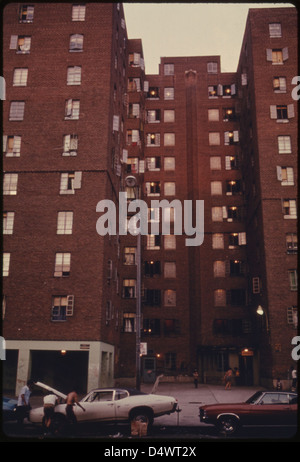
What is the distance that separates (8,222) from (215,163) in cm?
3055

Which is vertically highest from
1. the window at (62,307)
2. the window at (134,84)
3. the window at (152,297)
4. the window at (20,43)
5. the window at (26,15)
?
the window at (134,84)

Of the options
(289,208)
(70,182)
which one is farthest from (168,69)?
(70,182)

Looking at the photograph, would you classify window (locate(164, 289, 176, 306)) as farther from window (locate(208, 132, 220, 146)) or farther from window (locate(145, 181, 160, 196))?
window (locate(208, 132, 220, 146))

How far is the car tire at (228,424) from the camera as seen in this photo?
15680mm

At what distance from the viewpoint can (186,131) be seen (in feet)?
186

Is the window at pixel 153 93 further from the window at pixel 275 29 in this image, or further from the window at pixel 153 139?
the window at pixel 275 29

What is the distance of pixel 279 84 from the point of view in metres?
44.3

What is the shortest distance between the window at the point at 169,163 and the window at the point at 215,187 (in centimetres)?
569

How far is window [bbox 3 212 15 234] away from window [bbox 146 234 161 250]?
2204 centimetres

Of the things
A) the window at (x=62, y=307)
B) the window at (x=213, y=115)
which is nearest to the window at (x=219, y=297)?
the window at (x=213, y=115)

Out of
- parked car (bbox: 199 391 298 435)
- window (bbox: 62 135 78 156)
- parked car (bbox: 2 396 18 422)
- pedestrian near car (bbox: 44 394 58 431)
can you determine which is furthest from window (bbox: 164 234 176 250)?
pedestrian near car (bbox: 44 394 58 431)

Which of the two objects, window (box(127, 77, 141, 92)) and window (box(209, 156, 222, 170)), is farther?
window (box(209, 156, 222, 170))

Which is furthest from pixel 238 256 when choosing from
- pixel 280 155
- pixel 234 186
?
pixel 280 155

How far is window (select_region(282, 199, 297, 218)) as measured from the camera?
41250 millimetres
